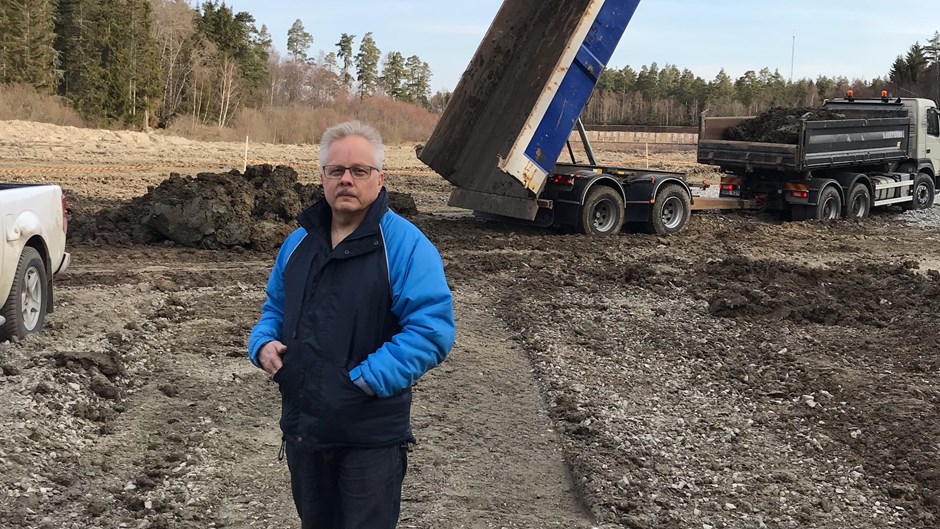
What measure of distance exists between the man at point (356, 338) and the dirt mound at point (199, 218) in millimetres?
9760

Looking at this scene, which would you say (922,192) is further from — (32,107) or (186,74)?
(186,74)

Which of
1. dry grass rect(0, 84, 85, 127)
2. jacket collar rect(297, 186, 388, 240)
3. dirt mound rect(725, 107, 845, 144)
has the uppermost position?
dry grass rect(0, 84, 85, 127)

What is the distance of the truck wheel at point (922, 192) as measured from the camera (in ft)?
62.1

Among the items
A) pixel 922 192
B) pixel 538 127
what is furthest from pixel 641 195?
→ pixel 922 192

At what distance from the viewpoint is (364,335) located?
111 inches

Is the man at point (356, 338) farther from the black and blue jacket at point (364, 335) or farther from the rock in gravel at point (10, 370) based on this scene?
the rock in gravel at point (10, 370)

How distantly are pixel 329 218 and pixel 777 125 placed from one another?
15.6 meters

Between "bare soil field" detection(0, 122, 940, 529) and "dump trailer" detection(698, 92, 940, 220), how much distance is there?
4.96 meters

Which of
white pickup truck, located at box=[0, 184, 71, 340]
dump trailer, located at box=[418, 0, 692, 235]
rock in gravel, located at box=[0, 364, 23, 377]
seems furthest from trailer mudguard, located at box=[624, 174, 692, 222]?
rock in gravel, located at box=[0, 364, 23, 377]

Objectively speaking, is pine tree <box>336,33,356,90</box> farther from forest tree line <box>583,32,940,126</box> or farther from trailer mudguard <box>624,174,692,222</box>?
trailer mudguard <box>624,174,692,222</box>

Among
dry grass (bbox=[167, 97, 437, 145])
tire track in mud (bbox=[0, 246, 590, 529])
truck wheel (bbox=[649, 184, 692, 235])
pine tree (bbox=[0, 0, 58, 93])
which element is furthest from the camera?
pine tree (bbox=[0, 0, 58, 93])

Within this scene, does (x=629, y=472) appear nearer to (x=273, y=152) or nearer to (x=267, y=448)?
→ (x=267, y=448)

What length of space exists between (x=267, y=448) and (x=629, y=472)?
7.06 feet

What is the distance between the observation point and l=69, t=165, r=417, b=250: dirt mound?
40.5ft
